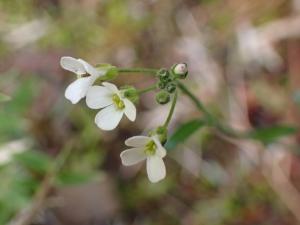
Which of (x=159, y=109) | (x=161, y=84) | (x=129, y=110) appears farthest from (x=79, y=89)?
(x=159, y=109)

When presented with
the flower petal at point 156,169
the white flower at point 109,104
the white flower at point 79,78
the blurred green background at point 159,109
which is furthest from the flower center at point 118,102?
the blurred green background at point 159,109

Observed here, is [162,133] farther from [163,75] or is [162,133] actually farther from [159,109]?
[159,109]

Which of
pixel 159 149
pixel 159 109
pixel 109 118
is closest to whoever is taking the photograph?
pixel 159 149

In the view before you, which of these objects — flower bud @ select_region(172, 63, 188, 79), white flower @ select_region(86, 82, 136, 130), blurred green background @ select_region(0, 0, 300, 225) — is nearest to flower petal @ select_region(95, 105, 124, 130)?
white flower @ select_region(86, 82, 136, 130)

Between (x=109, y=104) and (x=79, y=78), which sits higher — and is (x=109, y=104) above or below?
below

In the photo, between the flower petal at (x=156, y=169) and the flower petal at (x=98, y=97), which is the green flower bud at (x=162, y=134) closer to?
the flower petal at (x=156, y=169)

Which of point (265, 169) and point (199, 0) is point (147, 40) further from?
point (265, 169)

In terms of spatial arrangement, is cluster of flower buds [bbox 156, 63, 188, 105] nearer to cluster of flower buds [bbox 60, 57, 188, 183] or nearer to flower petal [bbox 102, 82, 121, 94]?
cluster of flower buds [bbox 60, 57, 188, 183]
